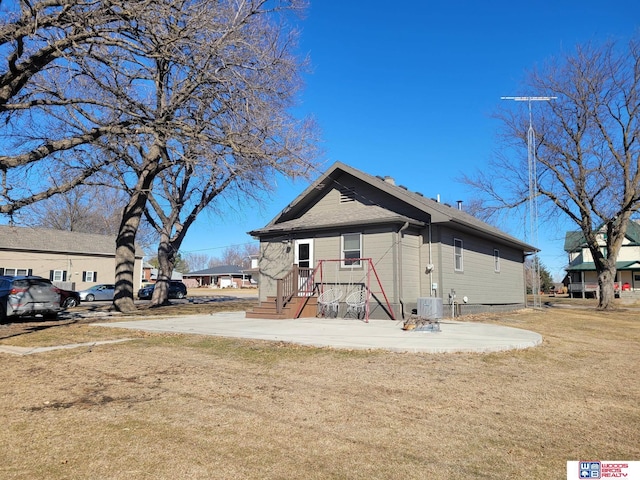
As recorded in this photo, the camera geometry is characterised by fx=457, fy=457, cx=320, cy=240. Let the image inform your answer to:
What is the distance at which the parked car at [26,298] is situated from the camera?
14.1 m

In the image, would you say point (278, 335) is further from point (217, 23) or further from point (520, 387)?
point (217, 23)

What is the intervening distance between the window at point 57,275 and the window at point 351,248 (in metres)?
32.3

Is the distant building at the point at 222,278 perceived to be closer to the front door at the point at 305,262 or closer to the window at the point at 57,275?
the window at the point at 57,275

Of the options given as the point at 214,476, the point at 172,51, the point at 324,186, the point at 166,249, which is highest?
the point at 172,51

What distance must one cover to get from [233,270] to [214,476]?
78.8 m

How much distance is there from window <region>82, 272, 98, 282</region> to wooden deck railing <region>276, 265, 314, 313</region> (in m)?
31.4

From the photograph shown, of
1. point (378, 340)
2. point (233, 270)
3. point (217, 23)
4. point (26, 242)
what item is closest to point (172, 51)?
point (217, 23)

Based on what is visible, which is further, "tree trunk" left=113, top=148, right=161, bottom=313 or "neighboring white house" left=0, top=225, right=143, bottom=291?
"neighboring white house" left=0, top=225, right=143, bottom=291

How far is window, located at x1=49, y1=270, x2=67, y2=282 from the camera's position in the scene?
38.1 m

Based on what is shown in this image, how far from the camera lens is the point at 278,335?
10.0 metres

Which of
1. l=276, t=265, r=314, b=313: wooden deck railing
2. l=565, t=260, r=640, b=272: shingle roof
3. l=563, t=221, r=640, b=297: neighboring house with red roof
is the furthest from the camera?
l=563, t=221, r=640, b=297: neighboring house with red roof

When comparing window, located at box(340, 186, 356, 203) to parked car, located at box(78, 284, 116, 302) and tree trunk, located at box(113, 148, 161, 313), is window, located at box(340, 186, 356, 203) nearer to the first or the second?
tree trunk, located at box(113, 148, 161, 313)

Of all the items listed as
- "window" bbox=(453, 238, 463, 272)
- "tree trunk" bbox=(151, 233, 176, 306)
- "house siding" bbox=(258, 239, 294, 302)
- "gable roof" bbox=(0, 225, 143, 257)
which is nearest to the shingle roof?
"window" bbox=(453, 238, 463, 272)

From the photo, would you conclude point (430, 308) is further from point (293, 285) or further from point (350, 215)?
point (350, 215)
